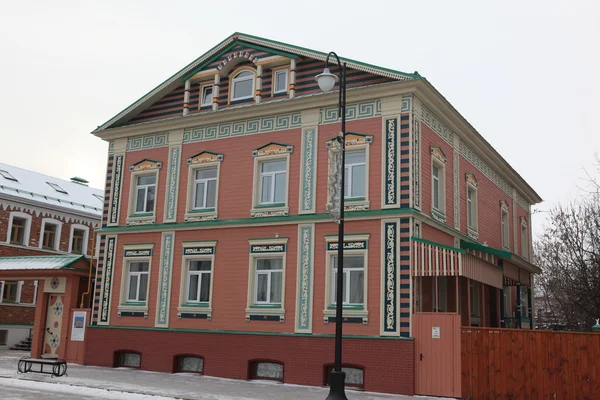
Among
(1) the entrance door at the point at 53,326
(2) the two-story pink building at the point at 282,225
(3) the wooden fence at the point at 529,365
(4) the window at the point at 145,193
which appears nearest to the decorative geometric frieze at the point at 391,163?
(2) the two-story pink building at the point at 282,225

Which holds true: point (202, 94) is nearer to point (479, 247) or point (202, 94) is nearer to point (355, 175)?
point (355, 175)

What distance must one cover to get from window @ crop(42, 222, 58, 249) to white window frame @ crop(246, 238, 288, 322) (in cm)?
2056

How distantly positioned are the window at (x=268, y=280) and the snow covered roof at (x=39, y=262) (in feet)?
27.8

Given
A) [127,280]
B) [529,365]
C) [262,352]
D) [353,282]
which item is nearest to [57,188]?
[127,280]

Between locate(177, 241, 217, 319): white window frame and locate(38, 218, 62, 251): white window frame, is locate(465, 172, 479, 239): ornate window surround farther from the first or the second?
locate(38, 218, 62, 251): white window frame

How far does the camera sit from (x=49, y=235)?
37781 millimetres

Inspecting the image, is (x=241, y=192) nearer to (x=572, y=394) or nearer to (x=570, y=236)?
(x=572, y=394)

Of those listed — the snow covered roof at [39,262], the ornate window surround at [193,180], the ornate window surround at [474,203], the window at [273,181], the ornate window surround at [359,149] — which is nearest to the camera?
the ornate window surround at [359,149]

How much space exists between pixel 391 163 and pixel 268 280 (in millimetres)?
5678

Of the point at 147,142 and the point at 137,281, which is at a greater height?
the point at 147,142

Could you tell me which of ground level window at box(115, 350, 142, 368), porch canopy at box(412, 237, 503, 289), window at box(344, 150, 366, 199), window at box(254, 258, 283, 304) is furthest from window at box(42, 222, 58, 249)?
porch canopy at box(412, 237, 503, 289)

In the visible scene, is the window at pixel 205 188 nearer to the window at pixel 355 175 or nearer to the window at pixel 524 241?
the window at pixel 355 175

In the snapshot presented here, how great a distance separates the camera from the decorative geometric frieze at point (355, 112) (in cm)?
2028

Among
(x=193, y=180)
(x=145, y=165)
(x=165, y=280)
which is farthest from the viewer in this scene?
(x=145, y=165)
